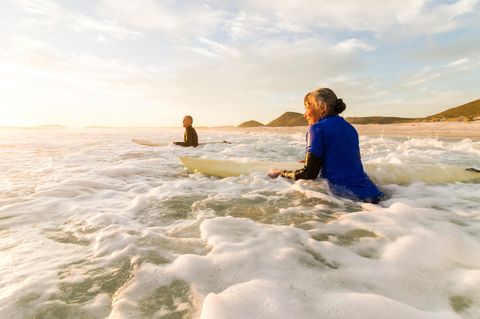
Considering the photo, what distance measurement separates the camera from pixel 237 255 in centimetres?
242

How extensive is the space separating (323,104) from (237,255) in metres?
2.50

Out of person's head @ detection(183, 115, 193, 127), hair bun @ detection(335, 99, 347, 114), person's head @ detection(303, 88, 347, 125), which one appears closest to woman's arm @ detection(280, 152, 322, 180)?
person's head @ detection(303, 88, 347, 125)

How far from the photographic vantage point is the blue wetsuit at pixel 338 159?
156 inches

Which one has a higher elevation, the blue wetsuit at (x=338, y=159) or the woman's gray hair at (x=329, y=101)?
the woman's gray hair at (x=329, y=101)

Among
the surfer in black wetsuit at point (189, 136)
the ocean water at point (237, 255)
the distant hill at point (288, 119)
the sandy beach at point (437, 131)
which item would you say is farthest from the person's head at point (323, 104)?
the distant hill at point (288, 119)

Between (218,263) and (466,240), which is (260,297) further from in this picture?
(466,240)

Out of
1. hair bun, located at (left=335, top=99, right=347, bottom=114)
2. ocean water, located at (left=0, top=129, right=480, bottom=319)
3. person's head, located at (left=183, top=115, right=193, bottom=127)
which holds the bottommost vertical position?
ocean water, located at (left=0, top=129, right=480, bottom=319)

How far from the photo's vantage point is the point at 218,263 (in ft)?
7.50

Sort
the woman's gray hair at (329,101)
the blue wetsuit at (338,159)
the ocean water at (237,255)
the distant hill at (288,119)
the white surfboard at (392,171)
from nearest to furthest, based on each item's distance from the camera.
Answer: the ocean water at (237,255) < the blue wetsuit at (338,159) < the woman's gray hair at (329,101) < the white surfboard at (392,171) < the distant hill at (288,119)

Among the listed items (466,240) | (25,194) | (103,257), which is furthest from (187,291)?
(25,194)

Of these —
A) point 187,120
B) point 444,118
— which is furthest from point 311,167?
point 444,118

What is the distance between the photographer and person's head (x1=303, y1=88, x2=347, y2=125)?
13.4 ft

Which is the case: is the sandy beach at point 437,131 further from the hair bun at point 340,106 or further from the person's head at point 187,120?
the hair bun at point 340,106

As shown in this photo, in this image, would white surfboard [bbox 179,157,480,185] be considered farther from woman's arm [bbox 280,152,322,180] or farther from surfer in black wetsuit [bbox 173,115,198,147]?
surfer in black wetsuit [bbox 173,115,198,147]
